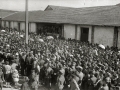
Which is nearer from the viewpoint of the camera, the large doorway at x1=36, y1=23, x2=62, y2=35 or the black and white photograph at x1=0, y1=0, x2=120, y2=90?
the black and white photograph at x1=0, y1=0, x2=120, y2=90

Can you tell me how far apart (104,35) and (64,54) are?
22.7 feet

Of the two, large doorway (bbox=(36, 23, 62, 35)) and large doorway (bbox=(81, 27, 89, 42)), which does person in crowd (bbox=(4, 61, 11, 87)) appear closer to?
large doorway (bbox=(81, 27, 89, 42))

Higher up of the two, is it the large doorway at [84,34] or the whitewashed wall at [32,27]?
the whitewashed wall at [32,27]

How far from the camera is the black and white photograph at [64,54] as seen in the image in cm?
908

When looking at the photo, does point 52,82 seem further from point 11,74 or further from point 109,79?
point 109,79

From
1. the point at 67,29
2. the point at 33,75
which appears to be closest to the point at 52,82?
the point at 33,75

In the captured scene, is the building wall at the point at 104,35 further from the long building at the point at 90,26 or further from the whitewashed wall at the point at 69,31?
the whitewashed wall at the point at 69,31

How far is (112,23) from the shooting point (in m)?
18.6

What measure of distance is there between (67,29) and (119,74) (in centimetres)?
1542

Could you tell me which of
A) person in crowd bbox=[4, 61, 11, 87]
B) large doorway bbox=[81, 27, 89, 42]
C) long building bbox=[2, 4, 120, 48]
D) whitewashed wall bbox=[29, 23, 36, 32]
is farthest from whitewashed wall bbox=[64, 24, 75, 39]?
person in crowd bbox=[4, 61, 11, 87]

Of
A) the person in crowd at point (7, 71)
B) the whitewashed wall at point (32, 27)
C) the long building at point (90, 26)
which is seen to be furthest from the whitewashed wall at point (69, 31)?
the person in crowd at point (7, 71)

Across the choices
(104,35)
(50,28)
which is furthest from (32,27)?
(104,35)

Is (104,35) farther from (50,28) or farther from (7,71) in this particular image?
(7,71)

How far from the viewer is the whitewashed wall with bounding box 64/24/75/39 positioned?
2348 cm
